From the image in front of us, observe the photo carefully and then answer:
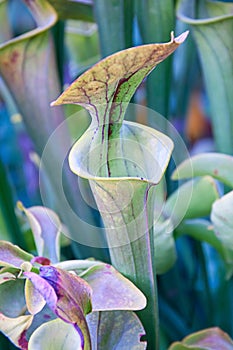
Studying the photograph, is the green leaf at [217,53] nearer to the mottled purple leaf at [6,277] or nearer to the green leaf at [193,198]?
the green leaf at [193,198]

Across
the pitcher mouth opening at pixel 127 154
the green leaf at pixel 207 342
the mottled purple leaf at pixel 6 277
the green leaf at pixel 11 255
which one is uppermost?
the pitcher mouth opening at pixel 127 154

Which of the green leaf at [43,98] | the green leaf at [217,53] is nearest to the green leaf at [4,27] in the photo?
the green leaf at [43,98]

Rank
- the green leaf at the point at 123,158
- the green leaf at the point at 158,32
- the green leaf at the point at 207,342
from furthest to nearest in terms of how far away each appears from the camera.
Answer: the green leaf at the point at 158,32 → the green leaf at the point at 207,342 → the green leaf at the point at 123,158

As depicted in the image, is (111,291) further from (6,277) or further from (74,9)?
(74,9)

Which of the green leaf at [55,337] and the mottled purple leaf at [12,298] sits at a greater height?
the green leaf at [55,337]

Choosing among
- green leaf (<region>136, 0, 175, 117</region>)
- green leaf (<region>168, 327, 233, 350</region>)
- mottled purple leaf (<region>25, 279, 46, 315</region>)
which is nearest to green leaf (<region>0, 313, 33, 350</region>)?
mottled purple leaf (<region>25, 279, 46, 315</region>)

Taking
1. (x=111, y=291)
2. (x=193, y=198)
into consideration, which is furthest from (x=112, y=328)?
(x=193, y=198)
